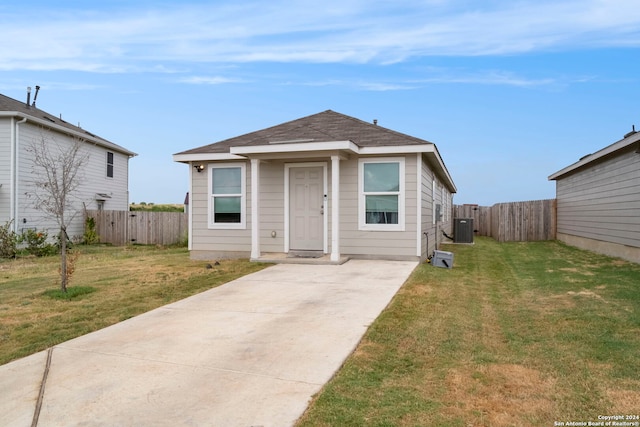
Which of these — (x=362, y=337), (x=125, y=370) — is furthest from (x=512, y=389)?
(x=125, y=370)

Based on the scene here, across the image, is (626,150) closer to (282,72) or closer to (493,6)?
(493,6)

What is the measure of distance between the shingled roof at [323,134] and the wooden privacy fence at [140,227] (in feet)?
22.0

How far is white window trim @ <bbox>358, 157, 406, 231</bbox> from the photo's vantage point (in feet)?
33.7

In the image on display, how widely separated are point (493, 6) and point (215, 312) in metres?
9.64

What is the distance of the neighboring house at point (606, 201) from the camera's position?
10812 mm

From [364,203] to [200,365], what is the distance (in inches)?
287

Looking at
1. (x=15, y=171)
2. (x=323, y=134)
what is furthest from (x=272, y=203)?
(x=15, y=171)

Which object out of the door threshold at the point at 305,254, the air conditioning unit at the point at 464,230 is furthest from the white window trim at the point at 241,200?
the air conditioning unit at the point at 464,230

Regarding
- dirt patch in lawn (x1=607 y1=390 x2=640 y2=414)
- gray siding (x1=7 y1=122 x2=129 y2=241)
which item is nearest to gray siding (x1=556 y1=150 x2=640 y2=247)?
dirt patch in lawn (x1=607 y1=390 x2=640 y2=414)

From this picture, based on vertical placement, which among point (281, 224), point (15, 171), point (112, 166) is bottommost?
point (281, 224)

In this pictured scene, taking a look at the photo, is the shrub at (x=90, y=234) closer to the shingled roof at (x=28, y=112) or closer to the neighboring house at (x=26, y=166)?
the neighboring house at (x=26, y=166)

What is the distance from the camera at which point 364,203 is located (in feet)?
34.6

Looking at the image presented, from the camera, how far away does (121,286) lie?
771cm

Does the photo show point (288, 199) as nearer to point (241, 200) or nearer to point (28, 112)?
point (241, 200)
